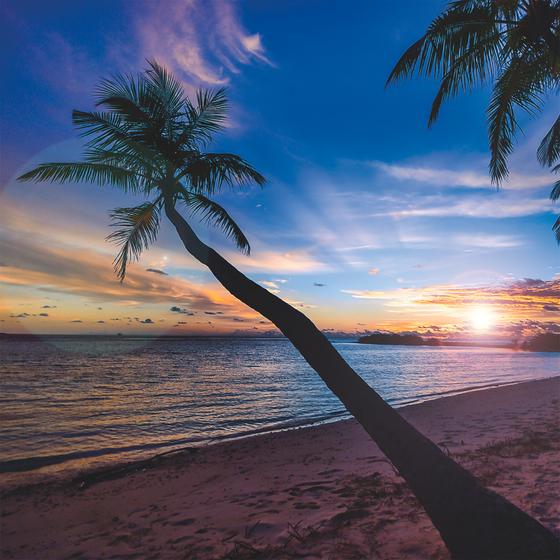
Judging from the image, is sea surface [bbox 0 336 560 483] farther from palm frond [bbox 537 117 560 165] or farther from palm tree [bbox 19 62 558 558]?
palm frond [bbox 537 117 560 165]

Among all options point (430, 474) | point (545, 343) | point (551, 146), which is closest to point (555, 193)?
point (551, 146)

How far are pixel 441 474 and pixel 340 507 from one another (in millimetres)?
2116

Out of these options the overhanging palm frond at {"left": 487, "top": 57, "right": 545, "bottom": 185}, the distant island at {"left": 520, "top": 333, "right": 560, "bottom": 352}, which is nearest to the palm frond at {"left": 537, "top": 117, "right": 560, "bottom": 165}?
the overhanging palm frond at {"left": 487, "top": 57, "right": 545, "bottom": 185}

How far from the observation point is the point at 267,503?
5734mm

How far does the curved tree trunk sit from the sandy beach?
46cm

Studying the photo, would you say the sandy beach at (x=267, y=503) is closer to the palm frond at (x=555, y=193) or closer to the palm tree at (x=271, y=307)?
the palm tree at (x=271, y=307)

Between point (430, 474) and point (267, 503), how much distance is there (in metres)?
3.12

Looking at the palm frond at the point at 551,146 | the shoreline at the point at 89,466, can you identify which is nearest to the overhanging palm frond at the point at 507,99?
the palm frond at the point at 551,146

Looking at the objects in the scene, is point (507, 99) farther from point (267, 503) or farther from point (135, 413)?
point (135, 413)

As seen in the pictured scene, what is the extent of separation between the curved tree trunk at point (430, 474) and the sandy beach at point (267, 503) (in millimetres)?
456

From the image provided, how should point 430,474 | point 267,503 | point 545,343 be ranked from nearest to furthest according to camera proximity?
point 430,474 → point 267,503 → point 545,343

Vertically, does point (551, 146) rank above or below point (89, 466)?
above

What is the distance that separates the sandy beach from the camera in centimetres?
426

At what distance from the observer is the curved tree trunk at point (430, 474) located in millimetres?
3275
